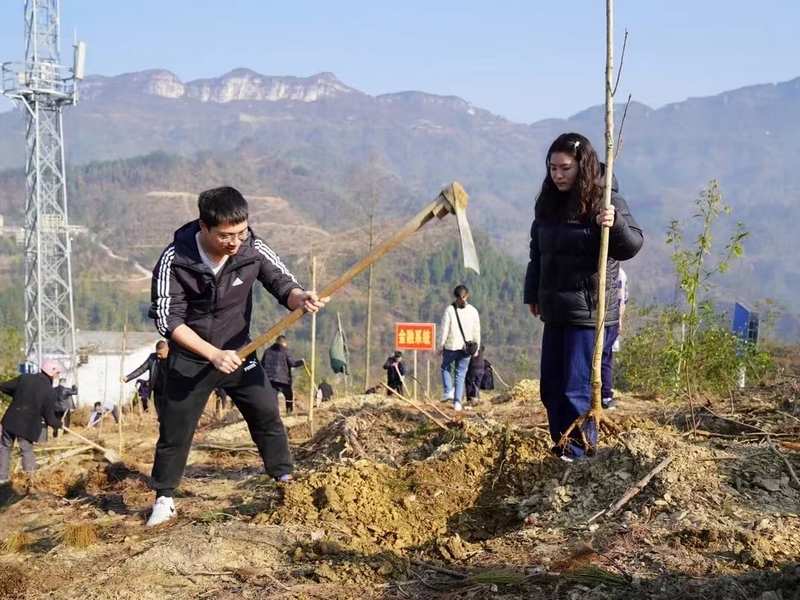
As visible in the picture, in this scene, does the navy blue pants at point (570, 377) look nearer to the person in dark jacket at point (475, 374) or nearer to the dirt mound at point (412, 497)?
the dirt mound at point (412, 497)

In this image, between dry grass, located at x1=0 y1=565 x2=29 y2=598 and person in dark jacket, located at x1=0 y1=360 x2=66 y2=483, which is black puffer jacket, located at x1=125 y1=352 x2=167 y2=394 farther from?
dry grass, located at x1=0 y1=565 x2=29 y2=598

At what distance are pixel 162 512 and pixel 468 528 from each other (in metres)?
1.73

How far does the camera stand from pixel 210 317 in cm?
460

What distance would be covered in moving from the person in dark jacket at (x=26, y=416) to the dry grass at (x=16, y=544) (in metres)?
3.56

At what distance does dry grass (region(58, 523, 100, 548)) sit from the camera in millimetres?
4223

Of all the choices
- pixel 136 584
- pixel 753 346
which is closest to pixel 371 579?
pixel 136 584

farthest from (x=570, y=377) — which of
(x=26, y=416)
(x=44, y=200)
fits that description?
(x=44, y=200)

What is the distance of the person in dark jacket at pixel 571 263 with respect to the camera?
4430 millimetres

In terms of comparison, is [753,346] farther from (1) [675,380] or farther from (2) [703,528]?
(2) [703,528]

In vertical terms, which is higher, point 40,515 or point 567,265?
point 567,265

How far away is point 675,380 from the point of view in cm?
816

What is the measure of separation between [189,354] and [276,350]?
7244mm

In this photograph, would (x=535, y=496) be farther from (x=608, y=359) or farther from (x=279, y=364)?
(x=279, y=364)

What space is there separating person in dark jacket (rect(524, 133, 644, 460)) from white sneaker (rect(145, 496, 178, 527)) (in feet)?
7.22
